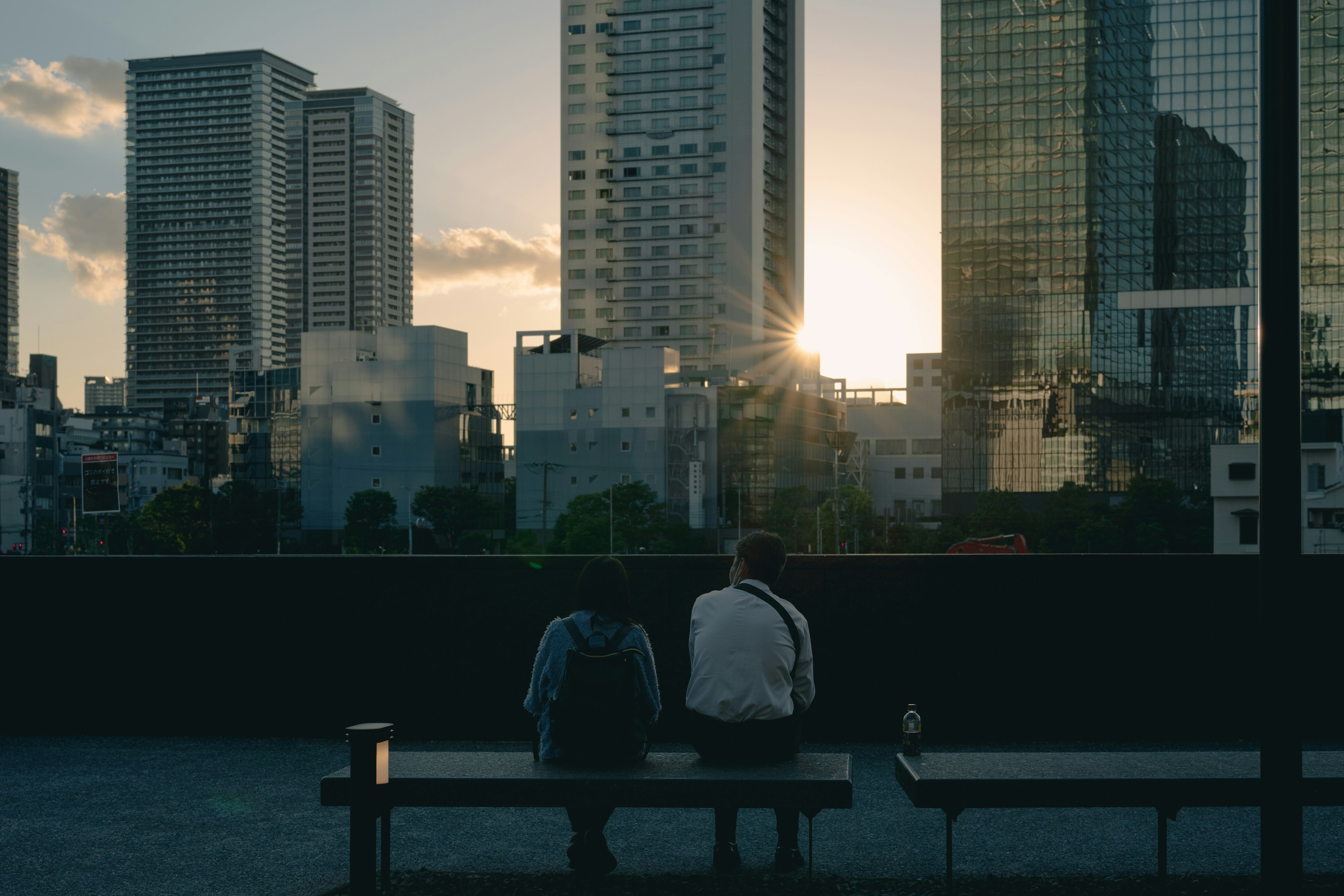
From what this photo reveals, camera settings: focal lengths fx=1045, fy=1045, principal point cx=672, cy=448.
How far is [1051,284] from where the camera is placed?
113m

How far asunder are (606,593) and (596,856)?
1335 mm

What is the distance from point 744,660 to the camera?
493cm

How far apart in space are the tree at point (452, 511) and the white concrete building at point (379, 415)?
24.0 feet

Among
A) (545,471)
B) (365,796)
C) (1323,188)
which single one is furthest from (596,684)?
(1323,188)

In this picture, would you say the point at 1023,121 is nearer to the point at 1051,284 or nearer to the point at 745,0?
the point at 1051,284

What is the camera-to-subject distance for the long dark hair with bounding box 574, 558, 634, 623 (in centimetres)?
504

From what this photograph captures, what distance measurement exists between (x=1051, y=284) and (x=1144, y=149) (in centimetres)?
1928

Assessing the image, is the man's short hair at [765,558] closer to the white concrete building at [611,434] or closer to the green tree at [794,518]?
the green tree at [794,518]

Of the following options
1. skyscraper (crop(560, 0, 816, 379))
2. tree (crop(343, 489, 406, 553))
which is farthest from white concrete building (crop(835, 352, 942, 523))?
tree (crop(343, 489, 406, 553))

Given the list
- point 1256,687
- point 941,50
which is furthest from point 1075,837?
point 941,50

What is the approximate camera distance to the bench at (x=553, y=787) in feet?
15.4

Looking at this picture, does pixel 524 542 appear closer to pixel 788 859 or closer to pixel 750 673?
pixel 788 859

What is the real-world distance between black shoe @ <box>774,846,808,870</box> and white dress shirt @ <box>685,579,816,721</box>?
0.81 metres

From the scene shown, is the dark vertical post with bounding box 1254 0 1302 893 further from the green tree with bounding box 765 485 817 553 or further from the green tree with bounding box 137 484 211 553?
the green tree with bounding box 137 484 211 553
